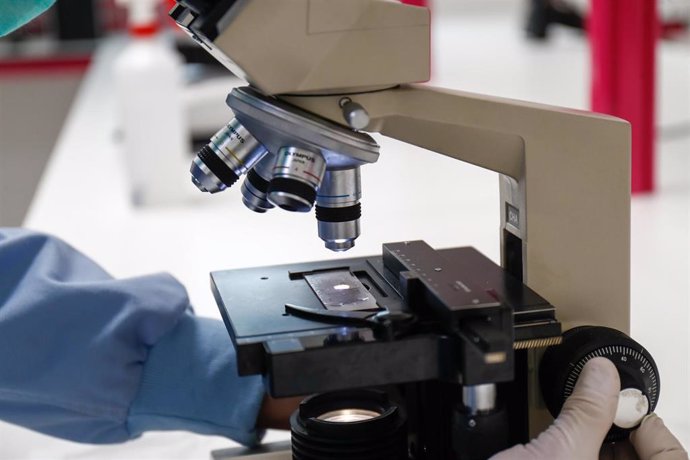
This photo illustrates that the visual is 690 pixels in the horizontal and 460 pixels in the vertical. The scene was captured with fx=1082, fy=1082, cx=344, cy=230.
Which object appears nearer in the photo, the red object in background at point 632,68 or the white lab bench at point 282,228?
the white lab bench at point 282,228

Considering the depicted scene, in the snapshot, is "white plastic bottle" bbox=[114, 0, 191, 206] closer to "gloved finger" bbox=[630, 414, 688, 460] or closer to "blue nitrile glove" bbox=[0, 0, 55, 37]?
"blue nitrile glove" bbox=[0, 0, 55, 37]

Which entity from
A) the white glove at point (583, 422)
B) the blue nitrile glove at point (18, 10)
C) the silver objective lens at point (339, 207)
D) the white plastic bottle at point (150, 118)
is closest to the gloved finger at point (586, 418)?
the white glove at point (583, 422)

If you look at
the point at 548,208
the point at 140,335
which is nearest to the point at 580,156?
the point at 548,208

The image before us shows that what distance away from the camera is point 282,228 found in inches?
72.6

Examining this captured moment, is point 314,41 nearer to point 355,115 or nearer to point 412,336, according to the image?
point 355,115

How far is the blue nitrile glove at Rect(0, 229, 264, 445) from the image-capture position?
104cm

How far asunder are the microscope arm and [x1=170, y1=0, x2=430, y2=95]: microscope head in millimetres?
34

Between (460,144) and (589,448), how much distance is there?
264mm

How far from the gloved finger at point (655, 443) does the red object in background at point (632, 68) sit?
1090 mm

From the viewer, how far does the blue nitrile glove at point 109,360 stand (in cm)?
104

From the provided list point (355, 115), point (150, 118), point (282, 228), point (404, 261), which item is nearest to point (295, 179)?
point (355, 115)

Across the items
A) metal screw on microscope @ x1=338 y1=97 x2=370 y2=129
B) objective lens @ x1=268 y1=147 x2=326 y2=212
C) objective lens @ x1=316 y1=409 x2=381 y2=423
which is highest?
metal screw on microscope @ x1=338 y1=97 x2=370 y2=129

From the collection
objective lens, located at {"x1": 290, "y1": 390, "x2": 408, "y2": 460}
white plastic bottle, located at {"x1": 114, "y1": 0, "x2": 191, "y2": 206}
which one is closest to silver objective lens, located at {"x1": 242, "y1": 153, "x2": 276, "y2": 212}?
objective lens, located at {"x1": 290, "y1": 390, "x2": 408, "y2": 460}

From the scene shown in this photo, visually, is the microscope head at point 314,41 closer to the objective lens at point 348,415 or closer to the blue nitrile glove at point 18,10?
the blue nitrile glove at point 18,10
